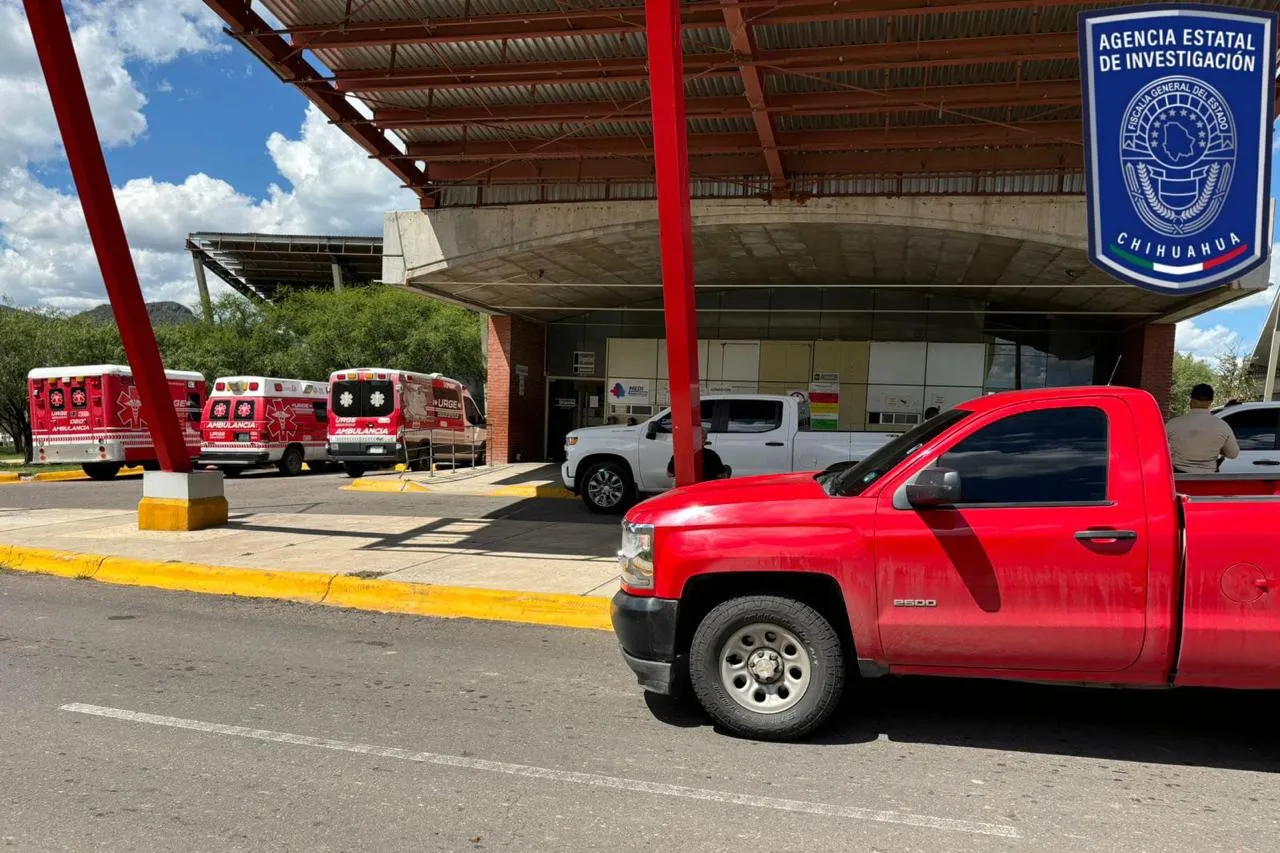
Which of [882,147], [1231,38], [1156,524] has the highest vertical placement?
[882,147]

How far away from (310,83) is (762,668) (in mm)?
11221

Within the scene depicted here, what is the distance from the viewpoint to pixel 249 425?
68.3ft

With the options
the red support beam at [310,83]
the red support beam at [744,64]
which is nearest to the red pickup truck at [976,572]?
the red support beam at [744,64]

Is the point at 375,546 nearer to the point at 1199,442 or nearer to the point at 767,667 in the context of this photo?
the point at 767,667

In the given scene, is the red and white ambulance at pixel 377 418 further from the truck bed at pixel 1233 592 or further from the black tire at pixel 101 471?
the truck bed at pixel 1233 592

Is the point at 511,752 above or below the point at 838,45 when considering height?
below

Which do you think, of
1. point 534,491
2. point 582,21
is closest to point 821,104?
point 582,21

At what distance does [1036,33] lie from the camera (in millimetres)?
10305

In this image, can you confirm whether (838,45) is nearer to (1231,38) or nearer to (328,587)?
(1231,38)

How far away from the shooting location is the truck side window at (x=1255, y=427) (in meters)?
10.6

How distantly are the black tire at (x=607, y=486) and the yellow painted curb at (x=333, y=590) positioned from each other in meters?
5.74

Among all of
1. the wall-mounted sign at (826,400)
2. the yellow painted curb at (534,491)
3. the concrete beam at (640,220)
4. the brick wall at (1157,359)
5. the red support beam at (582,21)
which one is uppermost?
the red support beam at (582,21)

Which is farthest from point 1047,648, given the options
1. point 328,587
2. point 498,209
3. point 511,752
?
point 498,209

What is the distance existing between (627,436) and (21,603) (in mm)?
7799
